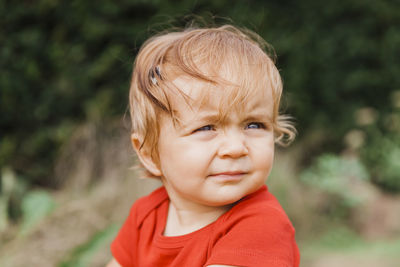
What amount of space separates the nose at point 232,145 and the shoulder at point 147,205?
1.80 ft

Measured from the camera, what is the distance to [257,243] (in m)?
1.38

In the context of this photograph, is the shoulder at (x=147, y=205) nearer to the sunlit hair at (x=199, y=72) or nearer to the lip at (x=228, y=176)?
the sunlit hair at (x=199, y=72)

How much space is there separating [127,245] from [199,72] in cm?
87

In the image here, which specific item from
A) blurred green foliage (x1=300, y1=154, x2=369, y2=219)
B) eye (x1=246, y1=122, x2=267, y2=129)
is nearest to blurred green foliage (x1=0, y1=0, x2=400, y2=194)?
blurred green foliage (x1=300, y1=154, x2=369, y2=219)

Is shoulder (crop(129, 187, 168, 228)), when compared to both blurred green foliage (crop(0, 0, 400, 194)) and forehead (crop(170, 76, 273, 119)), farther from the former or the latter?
blurred green foliage (crop(0, 0, 400, 194))

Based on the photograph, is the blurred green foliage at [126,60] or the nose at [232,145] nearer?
the nose at [232,145]

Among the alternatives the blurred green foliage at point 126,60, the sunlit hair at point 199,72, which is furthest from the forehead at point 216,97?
the blurred green foliage at point 126,60

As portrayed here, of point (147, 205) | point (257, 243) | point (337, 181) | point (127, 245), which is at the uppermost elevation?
point (257, 243)

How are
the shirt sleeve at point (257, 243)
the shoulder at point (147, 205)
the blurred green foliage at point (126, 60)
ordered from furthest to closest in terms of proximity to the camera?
the blurred green foliage at point (126, 60) → the shoulder at point (147, 205) → the shirt sleeve at point (257, 243)

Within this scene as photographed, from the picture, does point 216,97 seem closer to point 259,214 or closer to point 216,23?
point 259,214

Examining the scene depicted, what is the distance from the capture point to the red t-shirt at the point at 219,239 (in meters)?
1.38

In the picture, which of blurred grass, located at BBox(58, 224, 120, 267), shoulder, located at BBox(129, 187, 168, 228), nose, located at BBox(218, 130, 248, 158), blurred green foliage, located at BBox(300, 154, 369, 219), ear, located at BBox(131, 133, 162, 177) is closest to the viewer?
nose, located at BBox(218, 130, 248, 158)

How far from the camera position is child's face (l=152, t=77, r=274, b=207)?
1.49 m

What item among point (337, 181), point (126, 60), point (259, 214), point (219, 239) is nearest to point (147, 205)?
point (219, 239)
